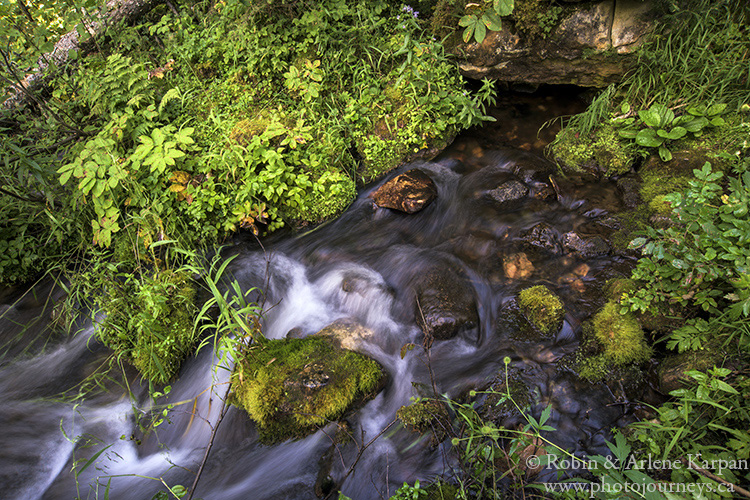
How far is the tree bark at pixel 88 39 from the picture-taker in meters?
5.53

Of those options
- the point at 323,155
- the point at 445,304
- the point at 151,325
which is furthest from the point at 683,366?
the point at 151,325

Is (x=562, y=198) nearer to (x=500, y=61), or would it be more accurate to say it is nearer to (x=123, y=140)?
(x=500, y=61)

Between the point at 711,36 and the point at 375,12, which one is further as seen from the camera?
the point at 375,12

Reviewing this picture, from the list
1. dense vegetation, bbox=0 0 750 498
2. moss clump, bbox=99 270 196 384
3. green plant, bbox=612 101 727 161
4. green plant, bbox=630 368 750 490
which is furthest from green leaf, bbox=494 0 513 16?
moss clump, bbox=99 270 196 384

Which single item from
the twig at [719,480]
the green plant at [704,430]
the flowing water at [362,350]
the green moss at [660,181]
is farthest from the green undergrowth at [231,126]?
the twig at [719,480]

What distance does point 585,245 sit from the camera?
12.6 ft

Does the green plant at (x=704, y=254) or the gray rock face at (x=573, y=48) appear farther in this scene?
the gray rock face at (x=573, y=48)

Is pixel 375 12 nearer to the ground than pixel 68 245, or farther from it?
farther from it

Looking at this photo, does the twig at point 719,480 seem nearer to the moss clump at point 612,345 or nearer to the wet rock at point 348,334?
the moss clump at point 612,345

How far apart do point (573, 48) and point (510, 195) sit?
182cm

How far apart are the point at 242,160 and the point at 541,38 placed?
3.72m

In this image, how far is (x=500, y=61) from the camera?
4.88 m

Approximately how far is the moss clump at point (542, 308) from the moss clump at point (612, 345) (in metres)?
0.27

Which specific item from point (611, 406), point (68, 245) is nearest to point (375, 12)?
point (68, 245)
